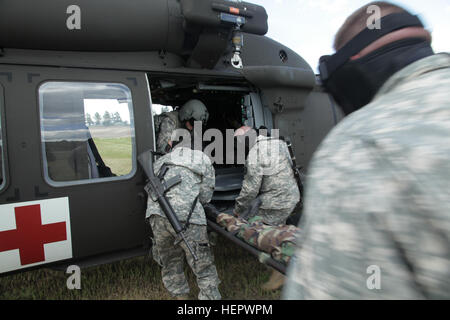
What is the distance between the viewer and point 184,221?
252 cm

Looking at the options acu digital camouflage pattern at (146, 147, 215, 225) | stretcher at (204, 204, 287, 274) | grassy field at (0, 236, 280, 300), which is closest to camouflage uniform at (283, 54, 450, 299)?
stretcher at (204, 204, 287, 274)

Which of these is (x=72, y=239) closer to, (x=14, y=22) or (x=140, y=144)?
(x=140, y=144)

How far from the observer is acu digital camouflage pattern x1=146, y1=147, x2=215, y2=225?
2547mm

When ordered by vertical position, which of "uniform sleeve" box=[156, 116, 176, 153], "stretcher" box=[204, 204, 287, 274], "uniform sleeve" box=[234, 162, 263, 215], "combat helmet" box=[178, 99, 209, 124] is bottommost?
"stretcher" box=[204, 204, 287, 274]

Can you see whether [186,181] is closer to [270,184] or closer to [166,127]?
[270,184]

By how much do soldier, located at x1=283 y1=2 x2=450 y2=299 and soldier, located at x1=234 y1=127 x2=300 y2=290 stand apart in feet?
8.22

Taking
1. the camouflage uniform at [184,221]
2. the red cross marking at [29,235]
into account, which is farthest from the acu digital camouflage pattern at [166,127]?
the red cross marking at [29,235]

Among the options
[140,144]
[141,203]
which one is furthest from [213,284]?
[140,144]

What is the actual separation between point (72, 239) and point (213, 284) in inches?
48.1

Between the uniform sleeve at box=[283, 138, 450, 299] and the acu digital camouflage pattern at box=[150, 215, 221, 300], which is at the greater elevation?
the uniform sleeve at box=[283, 138, 450, 299]

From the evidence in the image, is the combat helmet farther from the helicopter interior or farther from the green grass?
the green grass

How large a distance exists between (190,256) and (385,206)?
2.35 m

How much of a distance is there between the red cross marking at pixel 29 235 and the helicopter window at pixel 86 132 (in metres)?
0.29

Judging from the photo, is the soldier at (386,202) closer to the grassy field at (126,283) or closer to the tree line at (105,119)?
the tree line at (105,119)
